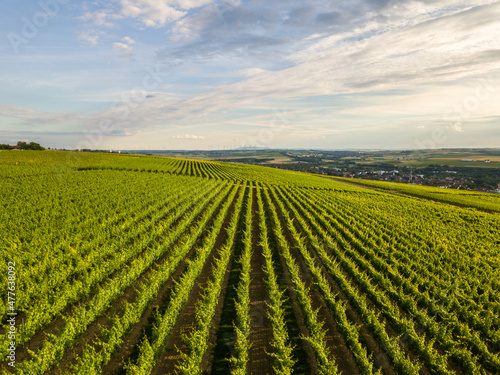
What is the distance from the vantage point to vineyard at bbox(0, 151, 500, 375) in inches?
316

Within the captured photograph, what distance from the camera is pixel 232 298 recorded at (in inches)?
471

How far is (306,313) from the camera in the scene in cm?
1000

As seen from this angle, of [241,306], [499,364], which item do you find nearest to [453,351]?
[499,364]

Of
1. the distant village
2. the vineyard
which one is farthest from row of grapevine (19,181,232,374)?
the distant village

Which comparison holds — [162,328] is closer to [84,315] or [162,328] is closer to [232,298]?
[84,315]

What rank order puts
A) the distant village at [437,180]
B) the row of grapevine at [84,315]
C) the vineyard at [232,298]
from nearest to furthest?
1. the row of grapevine at [84,315]
2. the vineyard at [232,298]
3. the distant village at [437,180]

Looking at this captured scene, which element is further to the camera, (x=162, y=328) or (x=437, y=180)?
(x=437, y=180)

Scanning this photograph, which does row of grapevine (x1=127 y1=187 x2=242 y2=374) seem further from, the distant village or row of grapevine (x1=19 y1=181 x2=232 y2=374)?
the distant village

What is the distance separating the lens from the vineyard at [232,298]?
26.4 feet

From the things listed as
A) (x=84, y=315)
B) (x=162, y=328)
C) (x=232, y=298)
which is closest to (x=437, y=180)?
(x=232, y=298)

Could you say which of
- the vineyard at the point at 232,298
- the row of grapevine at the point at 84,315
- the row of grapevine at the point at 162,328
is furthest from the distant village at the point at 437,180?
the row of grapevine at the point at 84,315

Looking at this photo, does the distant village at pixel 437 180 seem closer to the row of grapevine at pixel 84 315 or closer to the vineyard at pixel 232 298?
the vineyard at pixel 232 298

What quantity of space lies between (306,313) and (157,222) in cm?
1676

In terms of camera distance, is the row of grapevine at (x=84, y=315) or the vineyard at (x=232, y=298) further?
the vineyard at (x=232, y=298)
